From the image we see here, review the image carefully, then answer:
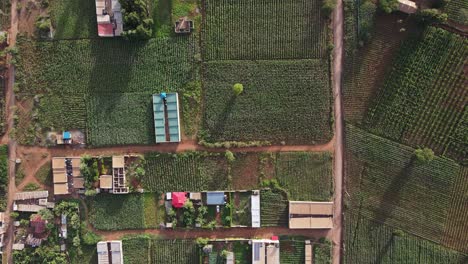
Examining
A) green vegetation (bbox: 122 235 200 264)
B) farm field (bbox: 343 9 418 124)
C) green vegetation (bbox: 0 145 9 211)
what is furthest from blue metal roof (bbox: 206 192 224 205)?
green vegetation (bbox: 0 145 9 211)

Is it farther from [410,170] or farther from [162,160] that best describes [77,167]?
[410,170]

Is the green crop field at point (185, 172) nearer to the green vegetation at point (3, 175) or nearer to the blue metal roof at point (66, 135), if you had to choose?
the blue metal roof at point (66, 135)

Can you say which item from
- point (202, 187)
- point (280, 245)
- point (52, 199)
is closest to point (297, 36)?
point (202, 187)

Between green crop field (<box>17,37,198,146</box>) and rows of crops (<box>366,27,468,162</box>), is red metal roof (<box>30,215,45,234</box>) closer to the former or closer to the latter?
green crop field (<box>17,37,198,146</box>)

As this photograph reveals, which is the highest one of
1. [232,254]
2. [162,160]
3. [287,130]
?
[287,130]

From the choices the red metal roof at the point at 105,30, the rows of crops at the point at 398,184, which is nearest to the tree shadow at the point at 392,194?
the rows of crops at the point at 398,184

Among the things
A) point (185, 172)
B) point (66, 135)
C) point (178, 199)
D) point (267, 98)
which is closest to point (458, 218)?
point (267, 98)
